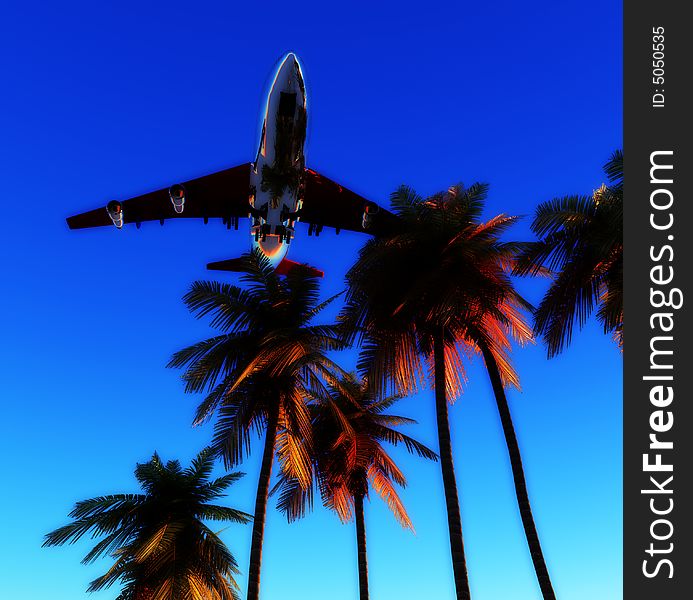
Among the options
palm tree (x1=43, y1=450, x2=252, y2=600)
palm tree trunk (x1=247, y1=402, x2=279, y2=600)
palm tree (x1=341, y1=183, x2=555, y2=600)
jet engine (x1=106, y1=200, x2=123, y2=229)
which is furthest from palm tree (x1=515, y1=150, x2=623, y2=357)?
jet engine (x1=106, y1=200, x2=123, y2=229)

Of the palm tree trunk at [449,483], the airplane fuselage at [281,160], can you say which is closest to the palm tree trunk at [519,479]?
the palm tree trunk at [449,483]

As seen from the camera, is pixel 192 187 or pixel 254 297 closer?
pixel 254 297

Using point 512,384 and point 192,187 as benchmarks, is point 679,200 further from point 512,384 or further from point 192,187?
point 192,187

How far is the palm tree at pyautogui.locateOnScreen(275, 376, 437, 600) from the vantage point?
25.4 m

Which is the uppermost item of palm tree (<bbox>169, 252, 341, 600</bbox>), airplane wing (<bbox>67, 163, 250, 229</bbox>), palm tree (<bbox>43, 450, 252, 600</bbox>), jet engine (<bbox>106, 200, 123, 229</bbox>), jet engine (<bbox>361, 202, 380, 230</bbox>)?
airplane wing (<bbox>67, 163, 250, 229</bbox>)

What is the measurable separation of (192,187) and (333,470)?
2094 centimetres

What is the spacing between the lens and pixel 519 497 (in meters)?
17.5

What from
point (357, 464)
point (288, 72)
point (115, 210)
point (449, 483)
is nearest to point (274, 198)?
point (288, 72)

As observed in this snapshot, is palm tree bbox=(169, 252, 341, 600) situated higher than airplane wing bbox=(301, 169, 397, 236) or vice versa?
airplane wing bbox=(301, 169, 397, 236)

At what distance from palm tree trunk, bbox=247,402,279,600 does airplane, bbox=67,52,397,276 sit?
49.5 feet

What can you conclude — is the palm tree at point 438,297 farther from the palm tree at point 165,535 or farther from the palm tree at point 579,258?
the palm tree at point 165,535

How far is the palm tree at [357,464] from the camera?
2539cm

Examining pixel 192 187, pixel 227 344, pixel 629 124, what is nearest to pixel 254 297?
pixel 227 344

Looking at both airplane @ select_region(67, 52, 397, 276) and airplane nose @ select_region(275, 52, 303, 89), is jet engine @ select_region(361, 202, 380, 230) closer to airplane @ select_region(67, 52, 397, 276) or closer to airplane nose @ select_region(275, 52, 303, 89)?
airplane @ select_region(67, 52, 397, 276)
